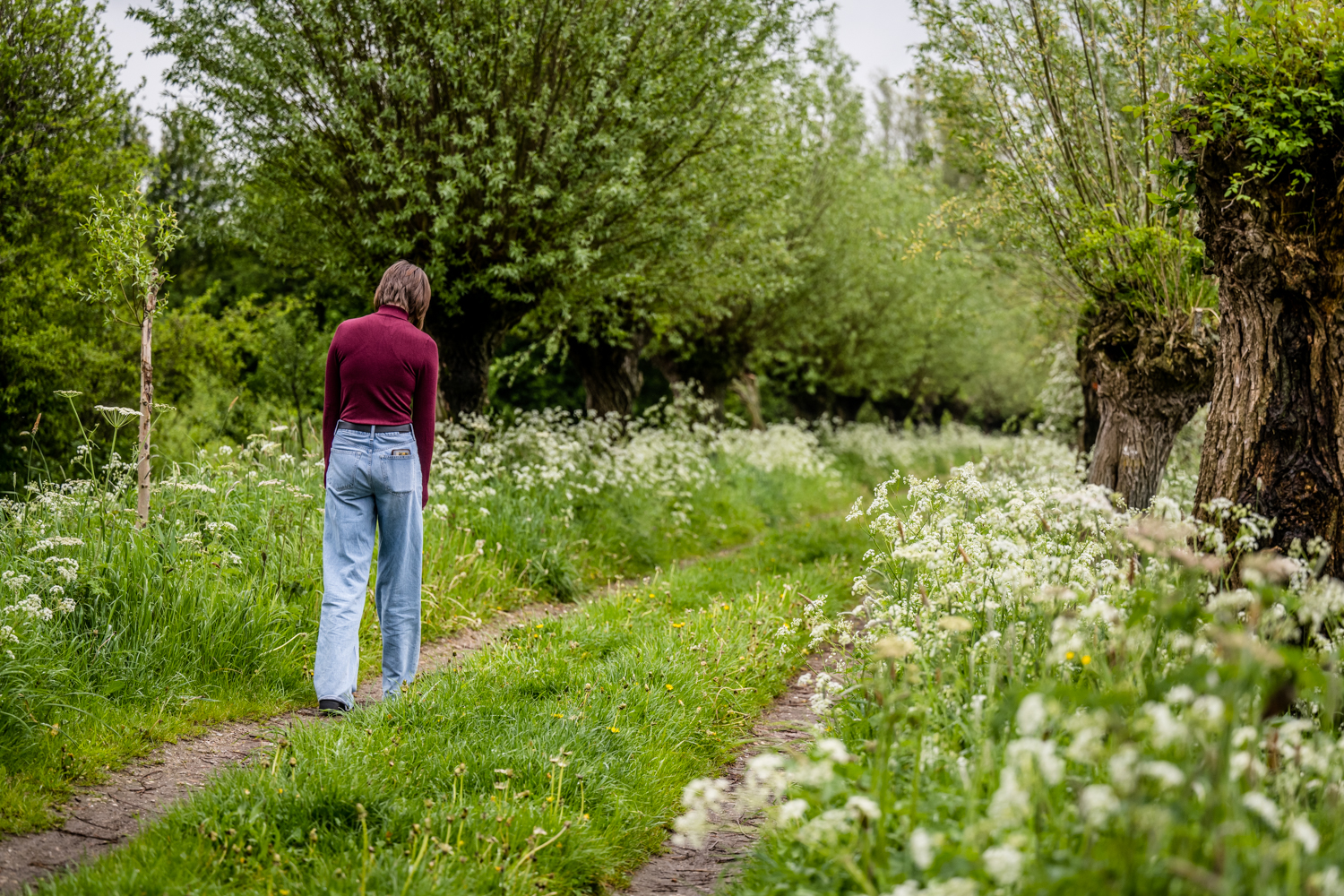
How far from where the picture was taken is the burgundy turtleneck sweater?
16.5 ft

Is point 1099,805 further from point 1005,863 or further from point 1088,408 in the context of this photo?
point 1088,408

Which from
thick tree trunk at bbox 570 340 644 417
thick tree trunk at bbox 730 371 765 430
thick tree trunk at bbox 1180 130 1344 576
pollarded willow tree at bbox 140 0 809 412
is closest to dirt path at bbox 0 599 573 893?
pollarded willow tree at bbox 140 0 809 412

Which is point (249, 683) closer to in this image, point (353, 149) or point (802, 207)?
point (353, 149)

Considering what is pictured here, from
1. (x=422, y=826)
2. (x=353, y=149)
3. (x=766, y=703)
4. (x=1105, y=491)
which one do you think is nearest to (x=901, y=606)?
(x=1105, y=491)

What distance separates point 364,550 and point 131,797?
Result: 1.67 m

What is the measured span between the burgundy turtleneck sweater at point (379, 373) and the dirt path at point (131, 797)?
155 cm

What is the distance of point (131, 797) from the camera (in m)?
3.91

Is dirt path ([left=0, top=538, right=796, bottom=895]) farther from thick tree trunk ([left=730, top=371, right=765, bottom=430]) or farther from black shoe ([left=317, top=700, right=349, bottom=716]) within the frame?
thick tree trunk ([left=730, top=371, right=765, bottom=430])

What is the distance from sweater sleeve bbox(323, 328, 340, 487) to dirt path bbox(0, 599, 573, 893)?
1396mm

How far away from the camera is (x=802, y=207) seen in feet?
66.2

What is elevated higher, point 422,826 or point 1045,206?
point 1045,206

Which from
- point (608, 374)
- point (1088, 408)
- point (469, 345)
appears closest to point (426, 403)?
point (469, 345)

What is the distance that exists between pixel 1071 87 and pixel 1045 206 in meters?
1.09

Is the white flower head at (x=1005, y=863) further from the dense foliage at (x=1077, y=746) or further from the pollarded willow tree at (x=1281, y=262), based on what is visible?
the pollarded willow tree at (x=1281, y=262)
